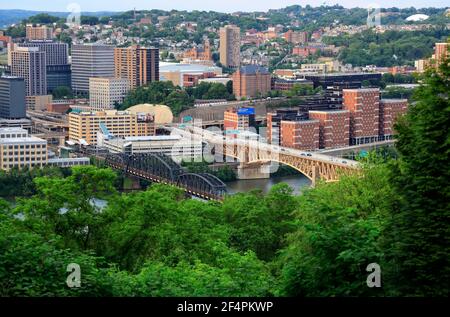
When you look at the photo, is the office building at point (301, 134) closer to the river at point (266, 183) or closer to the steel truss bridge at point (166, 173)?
the river at point (266, 183)

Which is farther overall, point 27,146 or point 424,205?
point 27,146

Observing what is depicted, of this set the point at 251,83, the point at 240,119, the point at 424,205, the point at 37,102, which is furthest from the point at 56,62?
the point at 424,205

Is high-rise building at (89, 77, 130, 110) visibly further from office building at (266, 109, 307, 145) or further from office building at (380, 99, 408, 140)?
office building at (380, 99, 408, 140)

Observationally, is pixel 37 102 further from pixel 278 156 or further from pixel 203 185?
pixel 203 185

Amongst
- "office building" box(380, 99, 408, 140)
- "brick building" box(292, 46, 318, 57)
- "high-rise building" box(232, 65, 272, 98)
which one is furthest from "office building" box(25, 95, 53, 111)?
"brick building" box(292, 46, 318, 57)

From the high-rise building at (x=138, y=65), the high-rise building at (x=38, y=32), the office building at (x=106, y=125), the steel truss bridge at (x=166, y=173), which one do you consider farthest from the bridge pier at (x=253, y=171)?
the high-rise building at (x=38, y=32)
